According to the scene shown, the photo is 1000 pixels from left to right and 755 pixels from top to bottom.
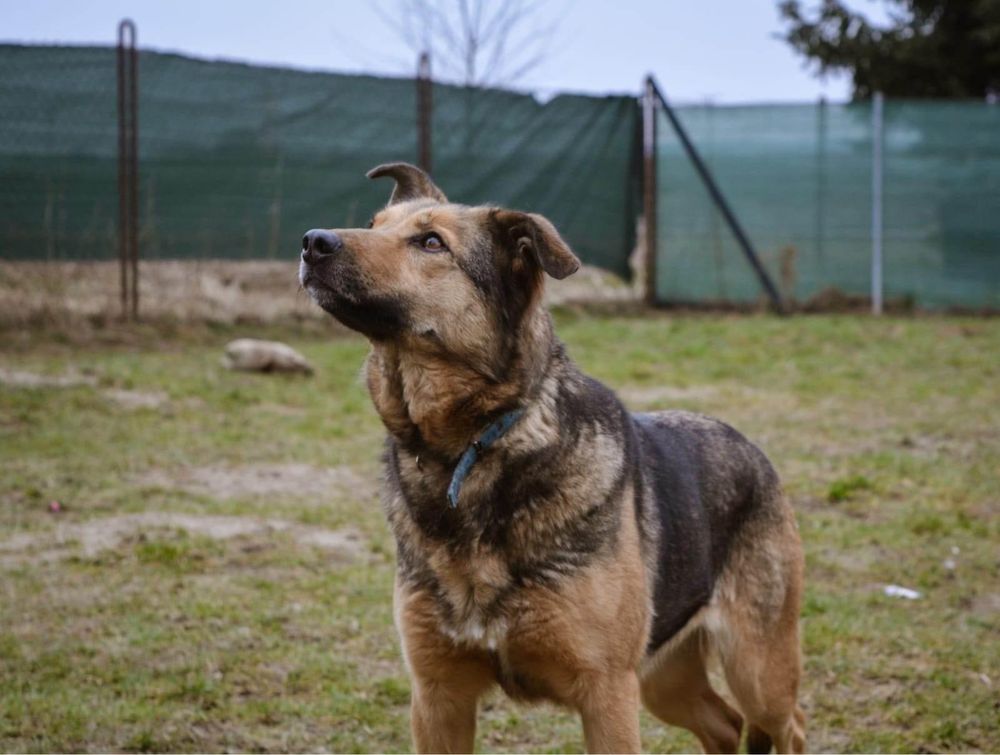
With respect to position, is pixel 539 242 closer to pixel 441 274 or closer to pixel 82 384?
pixel 441 274

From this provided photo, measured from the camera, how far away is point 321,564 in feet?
19.7

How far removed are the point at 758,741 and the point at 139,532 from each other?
3.69 metres

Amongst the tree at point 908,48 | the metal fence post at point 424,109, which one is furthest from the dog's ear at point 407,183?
the tree at point 908,48

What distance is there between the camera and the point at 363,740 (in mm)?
4191

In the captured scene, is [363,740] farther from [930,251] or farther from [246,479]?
[930,251]

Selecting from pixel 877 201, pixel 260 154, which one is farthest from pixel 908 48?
pixel 260 154

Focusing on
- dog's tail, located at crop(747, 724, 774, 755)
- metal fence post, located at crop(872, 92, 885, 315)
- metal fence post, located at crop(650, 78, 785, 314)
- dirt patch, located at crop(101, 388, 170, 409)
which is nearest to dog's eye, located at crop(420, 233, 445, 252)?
dog's tail, located at crop(747, 724, 774, 755)

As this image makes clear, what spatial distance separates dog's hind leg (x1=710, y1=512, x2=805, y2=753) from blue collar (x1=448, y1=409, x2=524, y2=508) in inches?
A: 43.1

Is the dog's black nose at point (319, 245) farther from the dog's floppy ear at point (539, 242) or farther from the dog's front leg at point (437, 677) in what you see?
the dog's front leg at point (437, 677)

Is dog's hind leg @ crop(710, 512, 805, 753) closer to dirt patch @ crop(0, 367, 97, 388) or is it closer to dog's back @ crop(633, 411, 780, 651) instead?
dog's back @ crop(633, 411, 780, 651)

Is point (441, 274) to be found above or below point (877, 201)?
below

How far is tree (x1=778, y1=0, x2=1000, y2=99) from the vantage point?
2011 centimetres

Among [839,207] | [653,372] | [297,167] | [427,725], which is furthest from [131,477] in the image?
[839,207]

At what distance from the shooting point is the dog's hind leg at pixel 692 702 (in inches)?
164
